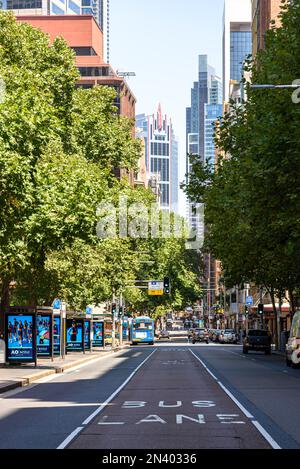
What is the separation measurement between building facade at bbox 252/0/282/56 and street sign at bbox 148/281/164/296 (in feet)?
92.6

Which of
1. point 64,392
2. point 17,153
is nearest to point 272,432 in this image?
point 64,392

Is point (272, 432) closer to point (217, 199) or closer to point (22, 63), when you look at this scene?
point (217, 199)

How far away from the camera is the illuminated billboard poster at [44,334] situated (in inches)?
1854

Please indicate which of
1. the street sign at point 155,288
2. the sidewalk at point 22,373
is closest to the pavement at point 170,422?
the sidewalk at point 22,373

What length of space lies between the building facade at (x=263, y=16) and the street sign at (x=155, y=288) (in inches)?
1112

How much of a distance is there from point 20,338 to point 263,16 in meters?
81.6

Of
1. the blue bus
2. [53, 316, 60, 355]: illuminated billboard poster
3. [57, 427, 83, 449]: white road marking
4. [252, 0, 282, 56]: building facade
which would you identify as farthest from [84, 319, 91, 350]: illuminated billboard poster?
[57, 427, 83, 449]: white road marking

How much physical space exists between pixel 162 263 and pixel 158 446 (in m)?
101

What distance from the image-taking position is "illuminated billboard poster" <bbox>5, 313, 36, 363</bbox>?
41.3m

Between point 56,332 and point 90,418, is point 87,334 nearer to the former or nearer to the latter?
point 56,332

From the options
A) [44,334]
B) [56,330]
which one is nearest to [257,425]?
[44,334]

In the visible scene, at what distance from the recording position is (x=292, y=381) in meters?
34.7

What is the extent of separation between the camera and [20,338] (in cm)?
4200

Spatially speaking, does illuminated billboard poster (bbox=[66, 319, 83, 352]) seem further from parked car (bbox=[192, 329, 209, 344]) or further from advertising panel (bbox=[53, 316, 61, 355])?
parked car (bbox=[192, 329, 209, 344])
